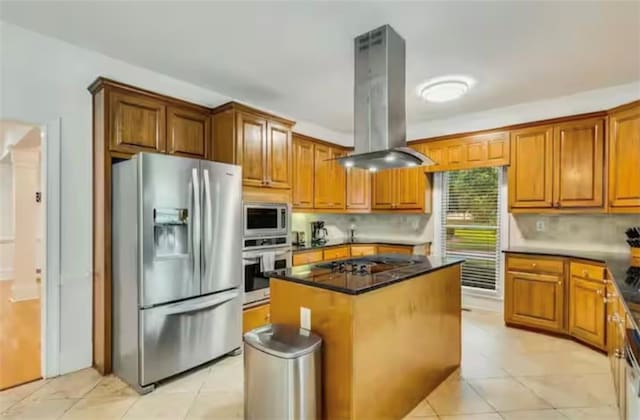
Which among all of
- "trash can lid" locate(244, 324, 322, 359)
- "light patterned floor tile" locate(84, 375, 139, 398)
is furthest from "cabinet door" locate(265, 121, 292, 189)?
"light patterned floor tile" locate(84, 375, 139, 398)

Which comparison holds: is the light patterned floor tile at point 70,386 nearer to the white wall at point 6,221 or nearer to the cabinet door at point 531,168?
the cabinet door at point 531,168

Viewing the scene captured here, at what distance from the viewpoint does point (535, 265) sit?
3.80 metres

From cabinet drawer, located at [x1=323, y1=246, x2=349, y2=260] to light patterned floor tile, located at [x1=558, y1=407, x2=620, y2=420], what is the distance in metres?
2.87

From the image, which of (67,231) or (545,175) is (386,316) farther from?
(545,175)

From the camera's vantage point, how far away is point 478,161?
4.44 meters

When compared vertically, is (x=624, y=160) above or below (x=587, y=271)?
above

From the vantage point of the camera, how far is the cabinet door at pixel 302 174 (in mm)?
4695

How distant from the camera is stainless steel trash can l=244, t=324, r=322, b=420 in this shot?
1.82 metres

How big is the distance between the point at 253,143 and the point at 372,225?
3.02 m

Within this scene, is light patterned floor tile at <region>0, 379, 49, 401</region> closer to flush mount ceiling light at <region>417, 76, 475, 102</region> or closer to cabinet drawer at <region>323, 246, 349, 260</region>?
cabinet drawer at <region>323, 246, 349, 260</region>

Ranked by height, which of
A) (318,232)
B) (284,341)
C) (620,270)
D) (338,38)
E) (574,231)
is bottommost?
(284,341)

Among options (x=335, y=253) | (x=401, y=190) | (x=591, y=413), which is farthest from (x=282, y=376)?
(x=401, y=190)

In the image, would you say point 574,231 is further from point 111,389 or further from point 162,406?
point 111,389

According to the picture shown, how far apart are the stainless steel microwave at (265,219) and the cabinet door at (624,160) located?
3.39m
